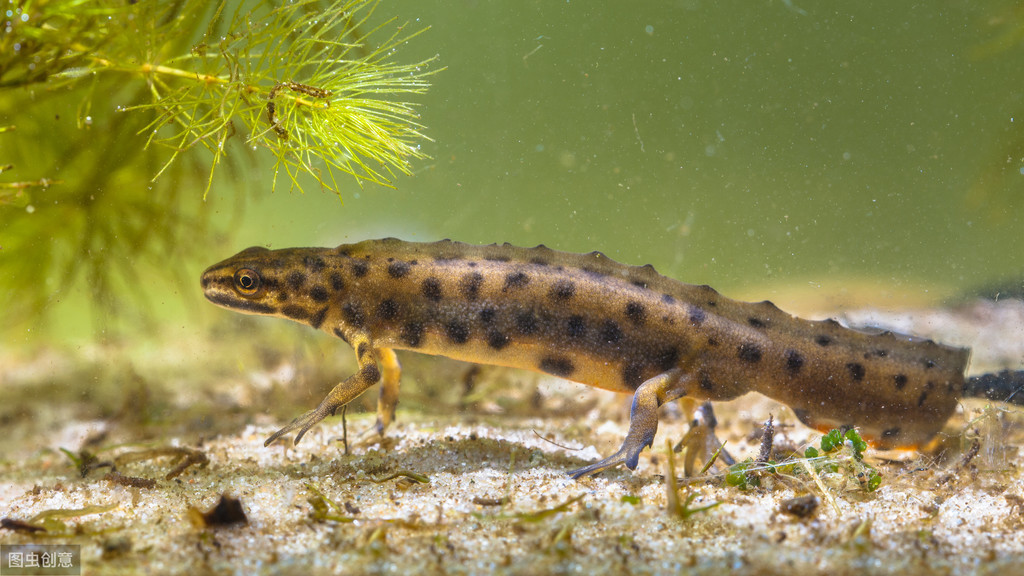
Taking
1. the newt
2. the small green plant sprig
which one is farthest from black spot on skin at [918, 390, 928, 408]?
the small green plant sprig

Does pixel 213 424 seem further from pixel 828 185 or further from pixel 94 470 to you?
pixel 828 185

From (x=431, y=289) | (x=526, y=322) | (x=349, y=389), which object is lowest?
(x=349, y=389)

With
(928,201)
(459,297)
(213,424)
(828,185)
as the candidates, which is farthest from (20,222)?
(928,201)

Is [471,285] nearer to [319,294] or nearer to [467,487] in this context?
[319,294]

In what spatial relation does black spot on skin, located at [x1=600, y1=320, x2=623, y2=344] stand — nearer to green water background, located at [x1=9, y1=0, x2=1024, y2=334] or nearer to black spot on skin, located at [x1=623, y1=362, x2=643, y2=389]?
black spot on skin, located at [x1=623, y1=362, x2=643, y2=389]

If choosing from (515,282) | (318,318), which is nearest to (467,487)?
(515,282)

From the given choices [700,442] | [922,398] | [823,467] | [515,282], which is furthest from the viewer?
[700,442]

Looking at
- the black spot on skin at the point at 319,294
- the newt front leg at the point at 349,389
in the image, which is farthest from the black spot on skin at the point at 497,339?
the black spot on skin at the point at 319,294
